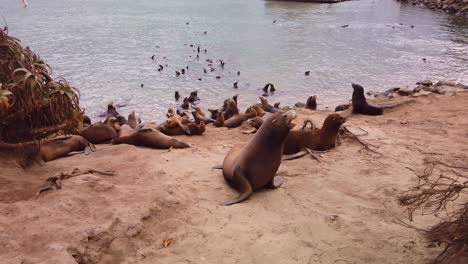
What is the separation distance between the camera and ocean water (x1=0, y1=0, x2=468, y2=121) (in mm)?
14688

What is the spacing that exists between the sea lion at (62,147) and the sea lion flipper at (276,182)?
11.1 ft

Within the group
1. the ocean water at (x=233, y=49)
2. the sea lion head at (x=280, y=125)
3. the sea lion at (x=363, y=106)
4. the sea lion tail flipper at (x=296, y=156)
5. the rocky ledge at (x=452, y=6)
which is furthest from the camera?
the rocky ledge at (x=452, y=6)

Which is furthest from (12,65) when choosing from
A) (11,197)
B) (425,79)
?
(425,79)

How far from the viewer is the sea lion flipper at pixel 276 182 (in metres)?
5.72

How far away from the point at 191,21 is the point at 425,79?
1733cm

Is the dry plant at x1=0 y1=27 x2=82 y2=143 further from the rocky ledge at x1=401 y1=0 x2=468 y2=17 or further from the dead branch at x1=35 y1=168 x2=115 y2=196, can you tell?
the rocky ledge at x1=401 y1=0 x2=468 y2=17

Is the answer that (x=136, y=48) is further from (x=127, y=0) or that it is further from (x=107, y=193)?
(x=127, y=0)

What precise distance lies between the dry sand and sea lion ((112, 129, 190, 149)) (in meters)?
0.66

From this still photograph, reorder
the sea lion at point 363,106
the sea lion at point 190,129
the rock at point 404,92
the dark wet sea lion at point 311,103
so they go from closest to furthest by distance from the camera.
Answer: the sea lion at point 190,129 < the sea lion at point 363,106 < the dark wet sea lion at point 311,103 < the rock at point 404,92

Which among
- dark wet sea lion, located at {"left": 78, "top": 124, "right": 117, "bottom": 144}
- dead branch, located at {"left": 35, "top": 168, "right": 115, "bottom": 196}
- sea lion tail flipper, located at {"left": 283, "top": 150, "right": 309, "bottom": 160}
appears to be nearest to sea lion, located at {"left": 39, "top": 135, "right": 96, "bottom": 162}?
dark wet sea lion, located at {"left": 78, "top": 124, "right": 117, "bottom": 144}

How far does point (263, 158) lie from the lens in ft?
18.5

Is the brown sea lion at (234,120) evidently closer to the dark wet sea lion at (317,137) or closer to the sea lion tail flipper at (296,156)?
the dark wet sea lion at (317,137)

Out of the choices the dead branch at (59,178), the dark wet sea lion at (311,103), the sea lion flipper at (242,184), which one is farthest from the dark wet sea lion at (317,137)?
the dark wet sea lion at (311,103)

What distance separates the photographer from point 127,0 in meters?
40.3
